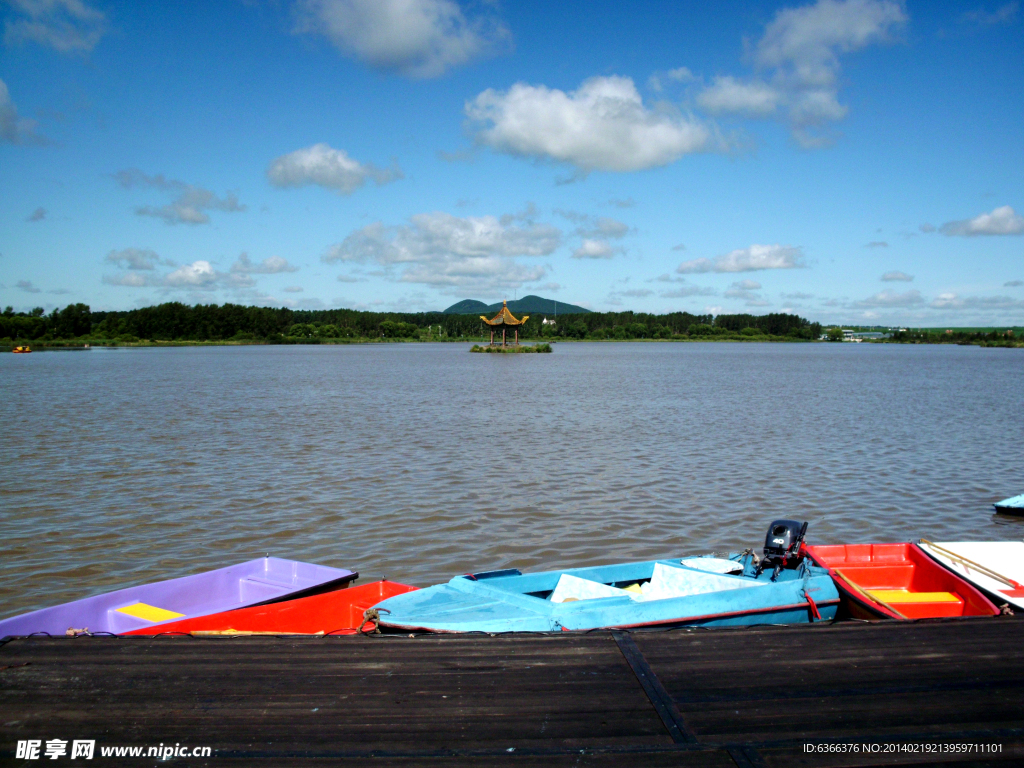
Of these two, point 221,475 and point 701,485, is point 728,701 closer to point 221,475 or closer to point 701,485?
point 701,485

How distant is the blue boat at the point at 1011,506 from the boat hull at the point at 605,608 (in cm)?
745

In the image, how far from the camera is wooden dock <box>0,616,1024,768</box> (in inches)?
151

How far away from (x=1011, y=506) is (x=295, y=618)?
11.8 meters

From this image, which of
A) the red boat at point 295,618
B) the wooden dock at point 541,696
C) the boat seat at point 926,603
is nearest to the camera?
the wooden dock at point 541,696

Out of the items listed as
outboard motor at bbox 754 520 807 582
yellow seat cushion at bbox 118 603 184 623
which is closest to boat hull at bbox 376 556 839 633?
outboard motor at bbox 754 520 807 582

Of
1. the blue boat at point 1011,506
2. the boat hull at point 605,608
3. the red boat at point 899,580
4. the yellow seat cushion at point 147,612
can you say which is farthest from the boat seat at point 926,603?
the yellow seat cushion at point 147,612

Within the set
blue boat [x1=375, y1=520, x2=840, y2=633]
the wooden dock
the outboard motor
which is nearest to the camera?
the wooden dock

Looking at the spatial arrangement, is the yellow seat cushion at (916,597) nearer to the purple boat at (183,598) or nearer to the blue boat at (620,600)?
the blue boat at (620,600)

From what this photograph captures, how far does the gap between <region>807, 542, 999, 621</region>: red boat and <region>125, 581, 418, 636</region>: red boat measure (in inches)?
183

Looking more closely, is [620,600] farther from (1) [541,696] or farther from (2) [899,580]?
(2) [899,580]

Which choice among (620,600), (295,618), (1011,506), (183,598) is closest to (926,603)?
(620,600)

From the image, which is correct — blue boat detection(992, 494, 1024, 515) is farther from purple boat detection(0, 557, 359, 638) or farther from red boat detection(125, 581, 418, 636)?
purple boat detection(0, 557, 359, 638)

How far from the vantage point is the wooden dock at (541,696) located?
12.6 ft

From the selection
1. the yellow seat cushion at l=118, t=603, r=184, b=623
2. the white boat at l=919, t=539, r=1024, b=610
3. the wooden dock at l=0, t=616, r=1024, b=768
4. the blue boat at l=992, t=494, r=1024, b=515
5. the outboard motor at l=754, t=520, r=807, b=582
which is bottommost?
the blue boat at l=992, t=494, r=1024, b=515
